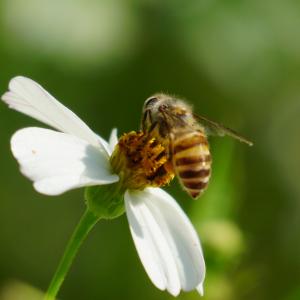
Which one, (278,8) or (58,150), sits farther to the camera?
(278,8)

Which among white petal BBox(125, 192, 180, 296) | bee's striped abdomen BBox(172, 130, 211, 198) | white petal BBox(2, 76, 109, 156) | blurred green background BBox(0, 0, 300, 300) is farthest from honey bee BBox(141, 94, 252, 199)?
blurred green background BBox(0, 0, 300, 300)

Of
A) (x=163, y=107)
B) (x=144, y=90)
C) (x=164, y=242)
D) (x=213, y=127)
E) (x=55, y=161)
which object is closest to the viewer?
(x=55, y=161)

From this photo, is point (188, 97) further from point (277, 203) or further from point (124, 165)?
point (124, 165)

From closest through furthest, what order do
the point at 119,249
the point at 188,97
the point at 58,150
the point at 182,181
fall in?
the point at 58,150 < the point at 182,181 < the point at 119,249 < the point at 188,97

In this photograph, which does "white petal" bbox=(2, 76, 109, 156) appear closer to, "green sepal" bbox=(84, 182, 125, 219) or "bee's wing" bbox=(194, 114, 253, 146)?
"green sepal" bbox=(84, 182, 125, 219)

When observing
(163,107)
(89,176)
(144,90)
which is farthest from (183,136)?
(144,90)

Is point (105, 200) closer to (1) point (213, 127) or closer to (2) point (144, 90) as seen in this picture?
(1) point (213, 127)

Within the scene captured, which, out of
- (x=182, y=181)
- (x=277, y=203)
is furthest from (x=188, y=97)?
(x=182, y=181)
